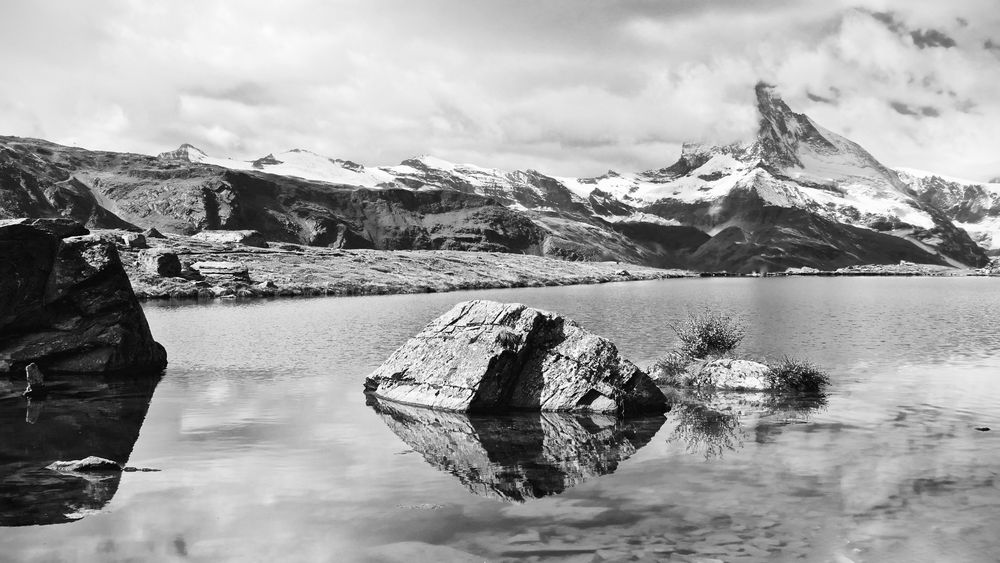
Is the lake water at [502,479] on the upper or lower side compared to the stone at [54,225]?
lower

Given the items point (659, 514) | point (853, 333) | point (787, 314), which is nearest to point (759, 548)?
point (659, 514)

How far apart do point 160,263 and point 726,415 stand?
140 m

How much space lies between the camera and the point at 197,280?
14950 cm

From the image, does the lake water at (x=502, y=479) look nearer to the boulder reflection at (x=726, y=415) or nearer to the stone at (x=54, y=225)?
the boulder reflection at (x=726, y=415)

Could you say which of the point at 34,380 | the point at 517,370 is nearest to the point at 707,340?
the point at 517,370

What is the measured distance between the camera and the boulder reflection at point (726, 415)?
27.3 m

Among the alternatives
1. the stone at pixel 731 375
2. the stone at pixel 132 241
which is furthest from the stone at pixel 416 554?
the stone at pixel 132 241

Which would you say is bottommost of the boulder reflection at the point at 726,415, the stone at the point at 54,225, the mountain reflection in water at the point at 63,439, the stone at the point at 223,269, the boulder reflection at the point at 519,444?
the mountain reflection in water at the point at 63,439

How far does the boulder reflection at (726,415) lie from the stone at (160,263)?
133m

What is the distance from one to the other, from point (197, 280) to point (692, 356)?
127m

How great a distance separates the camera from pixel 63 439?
2784cm

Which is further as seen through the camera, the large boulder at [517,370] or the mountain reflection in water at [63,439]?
the large boulder at [517,370]

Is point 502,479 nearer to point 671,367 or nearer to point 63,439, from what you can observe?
point 63,439

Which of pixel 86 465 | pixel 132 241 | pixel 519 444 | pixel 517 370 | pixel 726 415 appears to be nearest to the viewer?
pixel 86 465
